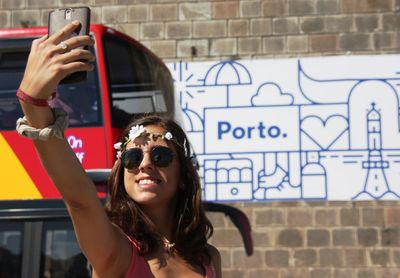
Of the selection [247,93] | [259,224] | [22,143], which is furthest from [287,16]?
[22,143]

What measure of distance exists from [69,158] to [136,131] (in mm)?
515

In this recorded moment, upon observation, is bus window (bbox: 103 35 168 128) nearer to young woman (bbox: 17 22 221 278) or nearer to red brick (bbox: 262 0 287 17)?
young woman (bbox: 17 22 221 278)

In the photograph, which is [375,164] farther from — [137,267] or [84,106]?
[137,267]

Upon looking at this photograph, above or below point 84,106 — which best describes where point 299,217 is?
below

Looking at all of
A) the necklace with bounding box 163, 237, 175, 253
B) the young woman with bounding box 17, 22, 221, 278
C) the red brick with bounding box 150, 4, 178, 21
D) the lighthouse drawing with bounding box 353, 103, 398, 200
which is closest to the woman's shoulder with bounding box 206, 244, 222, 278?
the young woman with bounding box 17, 22, 221, 278

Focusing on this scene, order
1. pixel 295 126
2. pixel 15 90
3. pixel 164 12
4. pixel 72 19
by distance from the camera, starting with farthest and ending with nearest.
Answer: pixel 164 12, pixel 295 126, pixel 15 90, pixel 72 19

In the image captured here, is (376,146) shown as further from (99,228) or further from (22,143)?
(99,228)

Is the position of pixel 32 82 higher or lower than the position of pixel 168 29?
lower

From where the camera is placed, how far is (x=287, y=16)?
11.4 m

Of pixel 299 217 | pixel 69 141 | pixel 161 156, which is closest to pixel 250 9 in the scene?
pixel 299 217

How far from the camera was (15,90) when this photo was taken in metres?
6.67

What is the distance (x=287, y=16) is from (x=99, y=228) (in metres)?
→ 9.52

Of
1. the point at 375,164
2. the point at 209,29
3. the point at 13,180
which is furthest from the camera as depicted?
the point at 209,29

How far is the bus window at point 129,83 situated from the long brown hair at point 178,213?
3791 millimetres
